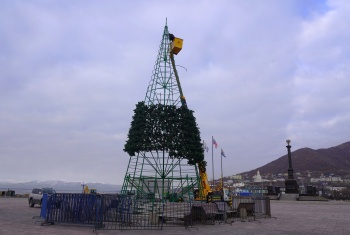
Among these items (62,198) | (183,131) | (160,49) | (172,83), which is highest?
(160,49)

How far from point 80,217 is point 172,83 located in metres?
11.9

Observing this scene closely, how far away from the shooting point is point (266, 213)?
1953 centimetres

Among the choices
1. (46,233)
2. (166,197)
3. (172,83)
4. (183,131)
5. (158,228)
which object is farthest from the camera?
(172,83)

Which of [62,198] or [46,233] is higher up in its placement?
[62,198]

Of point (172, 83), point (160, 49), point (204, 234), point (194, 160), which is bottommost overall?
point (204, 234)

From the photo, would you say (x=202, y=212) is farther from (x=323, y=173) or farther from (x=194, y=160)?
(x=323, y=173)

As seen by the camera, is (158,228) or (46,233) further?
(158,228)

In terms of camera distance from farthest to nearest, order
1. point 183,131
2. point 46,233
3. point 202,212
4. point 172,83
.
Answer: point 172,83
point 183,131
point 202,212
point 46,233

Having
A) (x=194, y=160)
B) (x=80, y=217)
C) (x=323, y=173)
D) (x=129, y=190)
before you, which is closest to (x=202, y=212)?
(x=194, y=160)

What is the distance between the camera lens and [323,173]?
4941 inches

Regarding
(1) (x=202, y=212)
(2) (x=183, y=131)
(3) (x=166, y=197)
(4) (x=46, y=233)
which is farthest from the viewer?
(3) (x=166, y=197)

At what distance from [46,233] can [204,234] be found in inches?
223

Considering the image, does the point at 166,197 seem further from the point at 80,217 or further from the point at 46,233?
the point at 46,233

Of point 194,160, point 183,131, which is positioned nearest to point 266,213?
point 194,160
